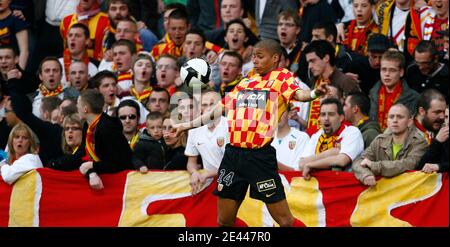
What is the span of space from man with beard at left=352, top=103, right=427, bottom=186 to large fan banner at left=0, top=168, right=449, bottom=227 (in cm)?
13

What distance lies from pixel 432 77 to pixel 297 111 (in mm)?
1677

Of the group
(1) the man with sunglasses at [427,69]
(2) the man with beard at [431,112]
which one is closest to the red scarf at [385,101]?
(1) the man with sunglasses at [427,69]

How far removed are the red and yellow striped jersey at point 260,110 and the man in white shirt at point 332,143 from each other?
1.16m

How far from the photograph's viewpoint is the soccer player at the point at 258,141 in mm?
11242

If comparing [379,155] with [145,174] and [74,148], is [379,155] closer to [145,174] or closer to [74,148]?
[145,174]

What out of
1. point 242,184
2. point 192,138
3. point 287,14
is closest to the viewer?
point 242,184

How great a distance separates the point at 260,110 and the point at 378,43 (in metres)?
3.84

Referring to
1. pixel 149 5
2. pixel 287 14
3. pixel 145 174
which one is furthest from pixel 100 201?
pixel 149 5

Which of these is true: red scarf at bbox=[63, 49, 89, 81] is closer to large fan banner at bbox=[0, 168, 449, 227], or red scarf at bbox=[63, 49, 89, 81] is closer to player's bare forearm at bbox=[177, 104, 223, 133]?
large fan banner at bbox=[0, 168, 449, 227]

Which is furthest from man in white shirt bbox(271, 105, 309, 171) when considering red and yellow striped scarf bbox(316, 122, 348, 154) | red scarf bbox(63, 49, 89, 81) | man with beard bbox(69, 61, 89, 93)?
red scarf bbox(63, 49, 89, 81)

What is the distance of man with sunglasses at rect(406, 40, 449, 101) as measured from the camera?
550 inches

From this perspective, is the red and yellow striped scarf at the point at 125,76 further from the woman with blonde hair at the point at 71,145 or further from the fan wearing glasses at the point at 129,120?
the woman with blonde hair at the point at 71,145

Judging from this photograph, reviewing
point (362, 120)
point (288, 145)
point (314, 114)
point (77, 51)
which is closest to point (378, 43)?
point (314, 114)

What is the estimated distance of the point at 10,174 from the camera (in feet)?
42.4
